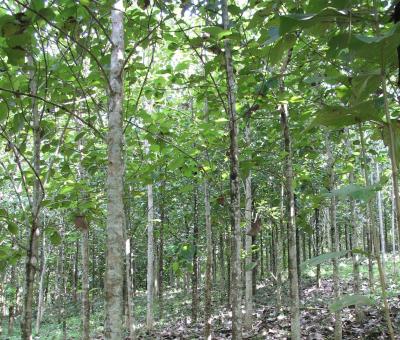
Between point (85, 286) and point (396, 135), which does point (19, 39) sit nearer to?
point (396, 135)

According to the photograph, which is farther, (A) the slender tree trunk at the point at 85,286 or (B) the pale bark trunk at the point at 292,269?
(A) the slender tree trunk at the point at 85,286

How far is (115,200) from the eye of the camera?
2461mm

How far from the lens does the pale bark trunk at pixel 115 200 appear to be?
7.54 feet

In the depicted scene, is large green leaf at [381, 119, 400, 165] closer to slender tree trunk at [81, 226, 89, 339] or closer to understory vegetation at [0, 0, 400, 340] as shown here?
understory vegetation at [0, 0, 400, 340]

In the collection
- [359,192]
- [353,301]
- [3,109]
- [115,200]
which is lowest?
[353,301]

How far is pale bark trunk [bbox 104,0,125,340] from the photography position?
2299mm

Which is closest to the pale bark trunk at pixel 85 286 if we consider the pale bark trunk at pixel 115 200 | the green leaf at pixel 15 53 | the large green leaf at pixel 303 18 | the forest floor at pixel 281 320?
the forest floor at pixel 281 320

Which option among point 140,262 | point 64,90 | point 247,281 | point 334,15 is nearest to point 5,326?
point 140,262

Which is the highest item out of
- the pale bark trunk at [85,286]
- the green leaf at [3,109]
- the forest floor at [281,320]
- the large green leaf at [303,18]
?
the green leaf at [3,109]

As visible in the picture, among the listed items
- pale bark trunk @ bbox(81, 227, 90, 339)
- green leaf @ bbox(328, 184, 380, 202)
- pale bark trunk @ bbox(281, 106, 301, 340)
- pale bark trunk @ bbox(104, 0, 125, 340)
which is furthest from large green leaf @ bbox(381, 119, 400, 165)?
pale bark trunk @ bbox(81, 227, 90, 339)

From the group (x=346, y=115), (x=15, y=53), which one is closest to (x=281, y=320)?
(x=15, y=53)

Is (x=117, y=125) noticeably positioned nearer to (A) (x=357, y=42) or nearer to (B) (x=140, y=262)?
(A) (x=357, y=42)

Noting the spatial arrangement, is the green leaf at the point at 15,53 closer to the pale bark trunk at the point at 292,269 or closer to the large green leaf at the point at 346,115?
the large green leaf at the point at 346,115

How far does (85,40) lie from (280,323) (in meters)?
9.96
